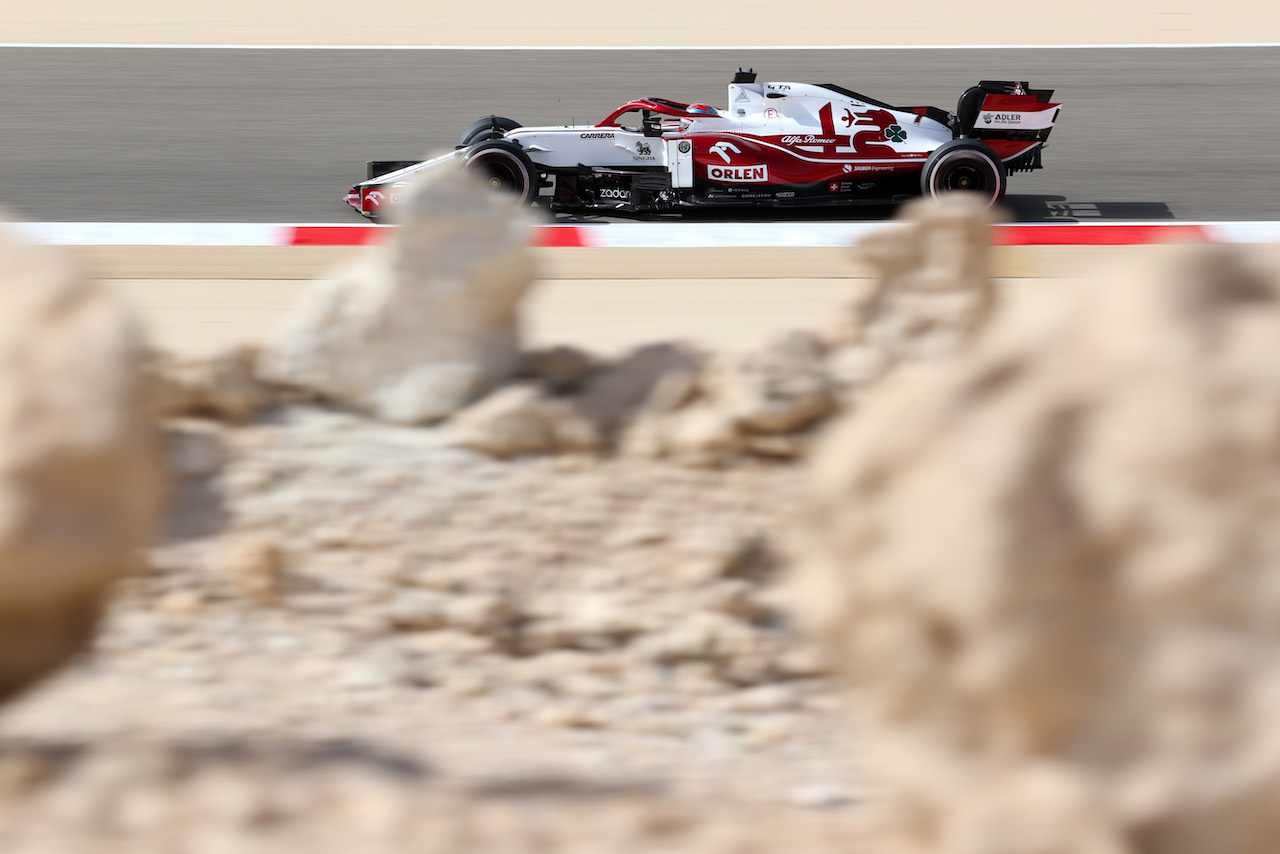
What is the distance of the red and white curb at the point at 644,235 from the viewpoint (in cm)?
671

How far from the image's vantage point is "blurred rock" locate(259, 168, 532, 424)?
157 inches

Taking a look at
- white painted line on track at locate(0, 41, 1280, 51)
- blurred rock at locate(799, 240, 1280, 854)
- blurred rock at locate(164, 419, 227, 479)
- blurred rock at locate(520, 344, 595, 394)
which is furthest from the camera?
white painted line on track at locate(0, 41, 1280, 51)

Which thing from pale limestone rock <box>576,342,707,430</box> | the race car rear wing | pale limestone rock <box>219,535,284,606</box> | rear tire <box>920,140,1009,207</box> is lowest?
pale limestone rock <box>219,535,284,606</box>

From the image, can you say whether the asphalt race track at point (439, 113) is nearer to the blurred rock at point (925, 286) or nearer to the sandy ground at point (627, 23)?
the sandy ground at point (627, 23)

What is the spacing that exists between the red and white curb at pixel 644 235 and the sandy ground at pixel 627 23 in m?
8.99

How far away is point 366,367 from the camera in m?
4.02

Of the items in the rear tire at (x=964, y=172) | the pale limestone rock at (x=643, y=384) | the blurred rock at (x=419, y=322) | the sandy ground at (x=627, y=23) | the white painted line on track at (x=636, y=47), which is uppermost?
the sandy ground at (x=627, y=23)

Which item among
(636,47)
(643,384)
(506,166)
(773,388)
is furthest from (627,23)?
(773,388)

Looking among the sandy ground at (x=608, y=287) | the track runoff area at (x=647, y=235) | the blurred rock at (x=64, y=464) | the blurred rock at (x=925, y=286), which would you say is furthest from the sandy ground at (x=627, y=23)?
the blurred rock at (x=64, y=464)

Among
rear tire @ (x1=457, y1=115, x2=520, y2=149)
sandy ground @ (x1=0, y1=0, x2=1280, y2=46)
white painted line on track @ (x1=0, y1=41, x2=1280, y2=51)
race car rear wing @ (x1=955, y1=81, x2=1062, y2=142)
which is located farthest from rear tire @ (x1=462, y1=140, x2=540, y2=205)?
sandy ground @ (x1=0, y1=0, x2=1280, y2=46)

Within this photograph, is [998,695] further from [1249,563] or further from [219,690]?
[219,690]

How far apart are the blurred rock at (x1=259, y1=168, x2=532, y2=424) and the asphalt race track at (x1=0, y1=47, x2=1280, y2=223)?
15.9 feet

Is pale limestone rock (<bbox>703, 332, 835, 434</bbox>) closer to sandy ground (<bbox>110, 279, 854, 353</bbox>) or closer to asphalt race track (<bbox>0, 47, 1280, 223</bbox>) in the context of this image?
sandy ground (<bbox>110, 279, 854, 353</bbox>)

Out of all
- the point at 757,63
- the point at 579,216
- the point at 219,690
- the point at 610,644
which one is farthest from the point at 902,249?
the point at 757,63
